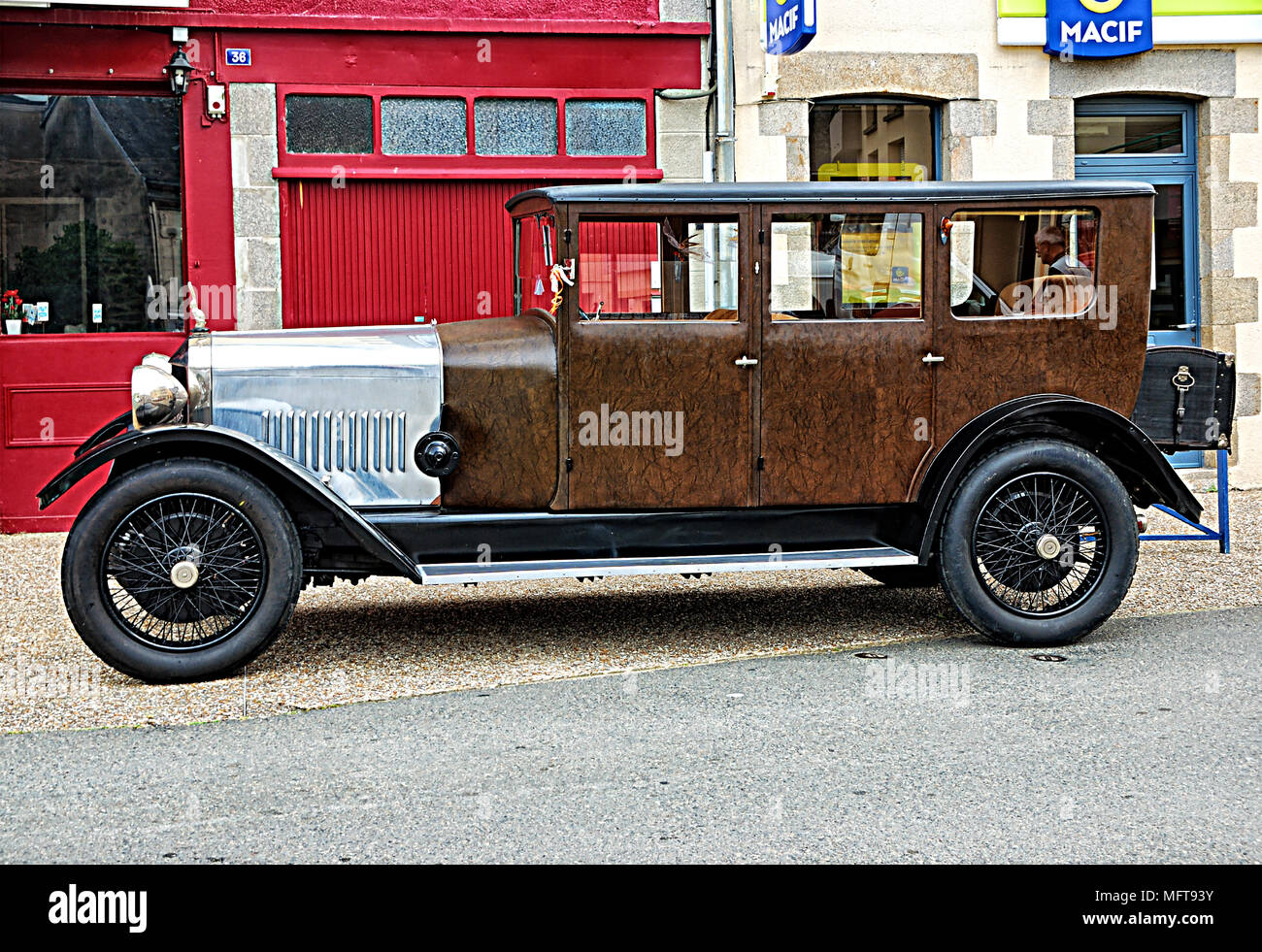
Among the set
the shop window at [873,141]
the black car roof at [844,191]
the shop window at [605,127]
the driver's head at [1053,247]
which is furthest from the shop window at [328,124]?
the driver's head at [1053,247]

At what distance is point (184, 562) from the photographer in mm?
5391

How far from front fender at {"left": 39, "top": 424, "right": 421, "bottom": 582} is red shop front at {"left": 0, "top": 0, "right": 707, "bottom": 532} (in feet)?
16.6

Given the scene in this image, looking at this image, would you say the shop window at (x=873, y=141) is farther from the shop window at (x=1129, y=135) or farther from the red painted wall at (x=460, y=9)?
the red painted wall at (x=460, y=9)

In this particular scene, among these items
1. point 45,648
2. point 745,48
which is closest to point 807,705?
point 45,648

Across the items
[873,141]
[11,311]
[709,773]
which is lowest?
[709,773]

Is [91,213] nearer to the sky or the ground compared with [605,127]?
nearer to the ground

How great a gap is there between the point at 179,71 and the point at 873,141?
5.67 m

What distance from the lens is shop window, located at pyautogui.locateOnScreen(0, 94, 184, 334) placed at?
10.3 metres

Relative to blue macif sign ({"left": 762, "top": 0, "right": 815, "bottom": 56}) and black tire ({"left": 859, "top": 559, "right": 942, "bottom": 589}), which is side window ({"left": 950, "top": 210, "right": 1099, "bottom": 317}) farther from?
blue macif sign ({"left": 762, "top": 0, "right": 815, "bottom": 56})

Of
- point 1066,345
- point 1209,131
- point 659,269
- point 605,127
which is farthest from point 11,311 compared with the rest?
point 1209,131

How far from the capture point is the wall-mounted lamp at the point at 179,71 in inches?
403

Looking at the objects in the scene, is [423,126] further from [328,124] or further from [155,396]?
[155,396]

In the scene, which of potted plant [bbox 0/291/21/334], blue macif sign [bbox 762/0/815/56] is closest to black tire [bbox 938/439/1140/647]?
blue macif sign [bbox 762/0/815/56]
